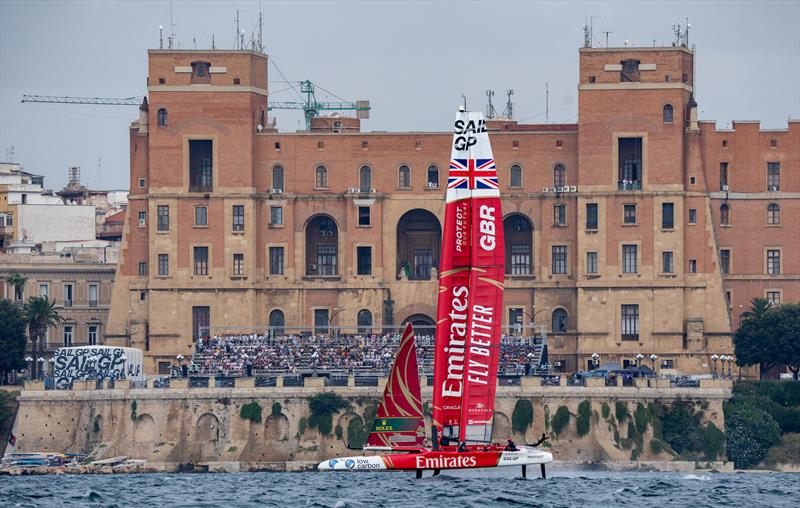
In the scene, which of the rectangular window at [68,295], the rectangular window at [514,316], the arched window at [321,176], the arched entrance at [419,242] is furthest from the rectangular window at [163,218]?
the rectangular window at [514,316]

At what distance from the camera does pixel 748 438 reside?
4712 inches

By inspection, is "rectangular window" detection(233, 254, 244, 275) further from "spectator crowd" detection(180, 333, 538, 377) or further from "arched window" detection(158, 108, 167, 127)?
"arched window" detection(158, 108, 167, 127)

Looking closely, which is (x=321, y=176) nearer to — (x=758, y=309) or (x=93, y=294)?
(x=93, y=294)

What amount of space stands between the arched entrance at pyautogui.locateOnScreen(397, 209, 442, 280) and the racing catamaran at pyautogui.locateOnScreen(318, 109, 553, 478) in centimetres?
5597

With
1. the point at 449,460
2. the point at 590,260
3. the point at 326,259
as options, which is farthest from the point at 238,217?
the point at 449,460

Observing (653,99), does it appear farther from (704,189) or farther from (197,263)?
(197,263)

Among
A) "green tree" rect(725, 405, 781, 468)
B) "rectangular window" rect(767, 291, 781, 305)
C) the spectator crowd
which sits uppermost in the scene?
"rectangular window" rect(767, 291, 781, 305)

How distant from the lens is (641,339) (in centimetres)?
13200

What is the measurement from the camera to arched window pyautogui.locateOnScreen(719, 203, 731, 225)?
136 m

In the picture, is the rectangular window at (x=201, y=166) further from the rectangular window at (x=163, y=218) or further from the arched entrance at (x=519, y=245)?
the arched entrance at (x=519, y=245)

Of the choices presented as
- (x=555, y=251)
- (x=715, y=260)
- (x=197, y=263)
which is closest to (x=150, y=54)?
(x=197, y=263)

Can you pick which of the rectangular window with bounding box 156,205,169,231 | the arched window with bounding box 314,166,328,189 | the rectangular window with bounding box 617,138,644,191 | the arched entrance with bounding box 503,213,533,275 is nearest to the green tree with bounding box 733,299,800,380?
the rectangular window with bounding box 617,138,644,191

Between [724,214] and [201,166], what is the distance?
30923 mm

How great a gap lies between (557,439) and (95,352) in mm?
25959
